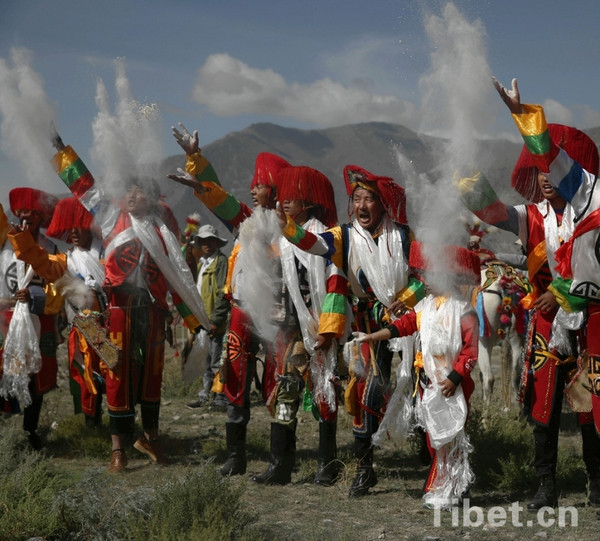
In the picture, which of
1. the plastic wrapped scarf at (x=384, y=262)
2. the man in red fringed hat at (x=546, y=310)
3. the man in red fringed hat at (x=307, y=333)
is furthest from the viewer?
the man in red fringed hat at (x=307, y=333)

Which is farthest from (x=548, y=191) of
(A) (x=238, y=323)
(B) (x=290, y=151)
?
(B) (x=290, y=151)

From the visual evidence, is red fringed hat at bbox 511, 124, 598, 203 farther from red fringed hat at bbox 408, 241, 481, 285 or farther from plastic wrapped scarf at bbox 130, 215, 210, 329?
plastic wrapped scarf at bbox 130, 215, 210, 329

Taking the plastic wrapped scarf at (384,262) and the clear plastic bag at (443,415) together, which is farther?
the plastic wrapped scarf at (384,262)

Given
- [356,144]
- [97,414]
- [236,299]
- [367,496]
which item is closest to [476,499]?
[367,496]

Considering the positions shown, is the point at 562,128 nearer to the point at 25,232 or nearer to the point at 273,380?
the point at 273,380

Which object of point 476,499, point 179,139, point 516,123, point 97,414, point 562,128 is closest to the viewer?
point 516,123

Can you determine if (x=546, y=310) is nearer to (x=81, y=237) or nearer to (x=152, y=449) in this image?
(x=152, y=449)

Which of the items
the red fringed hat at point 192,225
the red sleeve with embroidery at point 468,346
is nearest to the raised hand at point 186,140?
the red sleeve with embroidery at point 468,346

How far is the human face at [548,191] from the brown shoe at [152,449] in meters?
3.78

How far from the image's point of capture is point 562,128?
4934 mm

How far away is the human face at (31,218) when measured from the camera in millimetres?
6934

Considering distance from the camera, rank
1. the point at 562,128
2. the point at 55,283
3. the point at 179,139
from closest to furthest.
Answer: the point at 562,128 < the point at 179,139 < the point at 55,283

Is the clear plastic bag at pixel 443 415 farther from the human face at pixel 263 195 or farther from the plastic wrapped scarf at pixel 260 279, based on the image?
the human face at pixel 263 195

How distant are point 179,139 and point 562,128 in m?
2.74
